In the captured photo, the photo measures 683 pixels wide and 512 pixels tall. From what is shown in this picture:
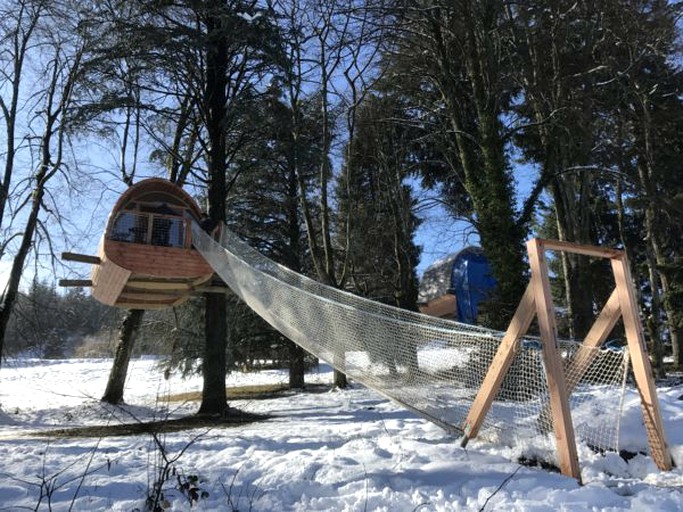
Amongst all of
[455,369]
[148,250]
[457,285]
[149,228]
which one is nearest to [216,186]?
[149,228]

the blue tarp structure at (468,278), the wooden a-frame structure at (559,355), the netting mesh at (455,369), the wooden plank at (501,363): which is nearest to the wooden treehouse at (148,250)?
the netting mesh at (455,369)

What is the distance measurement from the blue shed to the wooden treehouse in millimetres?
7433

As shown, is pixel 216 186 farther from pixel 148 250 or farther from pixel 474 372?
pixel 474 372

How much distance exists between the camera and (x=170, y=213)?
26.7 ft

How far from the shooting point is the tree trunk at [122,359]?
1073cm

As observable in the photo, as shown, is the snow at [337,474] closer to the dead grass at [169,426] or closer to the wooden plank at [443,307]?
the dead grass at [169,426]

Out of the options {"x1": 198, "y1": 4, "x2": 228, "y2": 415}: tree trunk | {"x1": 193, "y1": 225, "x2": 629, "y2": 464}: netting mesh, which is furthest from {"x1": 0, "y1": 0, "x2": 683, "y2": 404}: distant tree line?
{"x1": 193, "y1": 225, "x2": 629, "y2": 464}: netting mesh

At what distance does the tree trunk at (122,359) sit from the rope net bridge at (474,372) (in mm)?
7265

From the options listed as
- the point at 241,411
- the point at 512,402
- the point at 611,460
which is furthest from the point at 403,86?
the point at 611,460

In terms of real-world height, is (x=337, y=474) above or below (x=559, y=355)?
below

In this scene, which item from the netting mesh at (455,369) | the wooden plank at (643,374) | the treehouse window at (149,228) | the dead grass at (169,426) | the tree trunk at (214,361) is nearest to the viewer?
the wooden plank at (643,374)

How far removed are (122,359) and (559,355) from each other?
9883 millimetres

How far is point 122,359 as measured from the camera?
36.1 ft

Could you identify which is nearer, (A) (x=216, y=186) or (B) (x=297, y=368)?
(A) (x=216, y=186)
